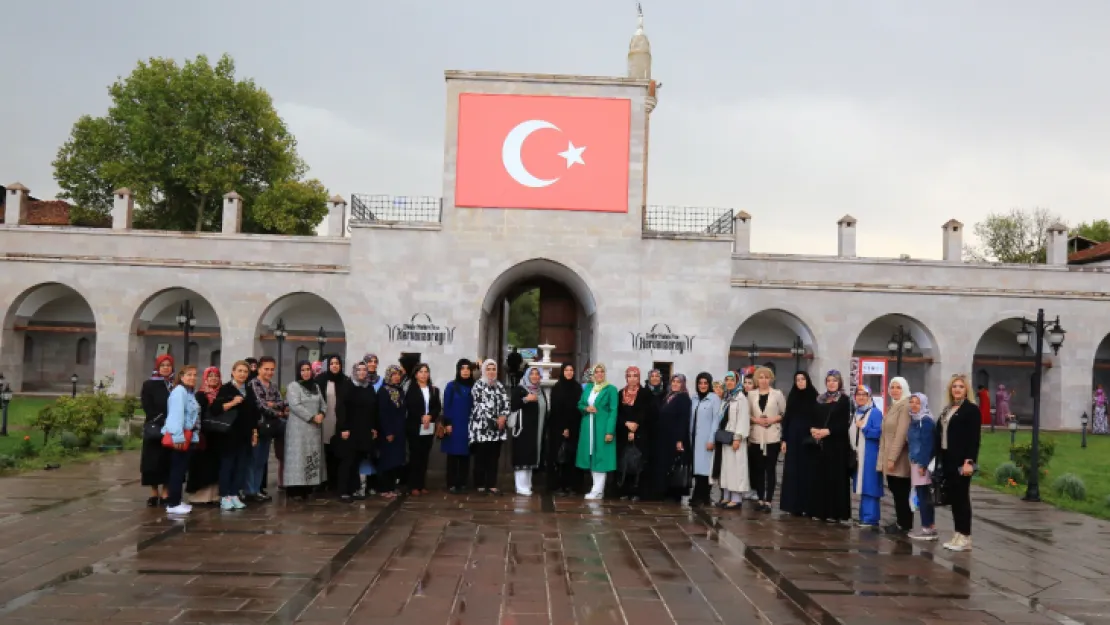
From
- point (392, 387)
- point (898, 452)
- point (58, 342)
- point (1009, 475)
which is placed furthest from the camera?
point (58, 342)

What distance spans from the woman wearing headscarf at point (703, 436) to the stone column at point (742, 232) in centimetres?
1768

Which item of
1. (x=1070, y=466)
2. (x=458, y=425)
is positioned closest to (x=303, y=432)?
(x=458, y=425)

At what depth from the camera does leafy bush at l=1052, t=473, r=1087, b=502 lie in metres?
12.2

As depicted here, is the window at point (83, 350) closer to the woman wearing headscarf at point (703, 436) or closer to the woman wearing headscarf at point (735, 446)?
the woman wearing headscarf at point (703, 436)

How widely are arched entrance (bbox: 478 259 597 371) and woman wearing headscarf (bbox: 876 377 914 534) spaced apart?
13.8 meters

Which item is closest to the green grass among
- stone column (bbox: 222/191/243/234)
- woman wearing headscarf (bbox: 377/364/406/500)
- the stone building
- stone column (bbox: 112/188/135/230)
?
the stone building

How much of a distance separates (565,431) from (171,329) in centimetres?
2149

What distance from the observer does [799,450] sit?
398 inches

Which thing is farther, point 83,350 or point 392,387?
point 83,350

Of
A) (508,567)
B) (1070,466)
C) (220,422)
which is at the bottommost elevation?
(1070,466)

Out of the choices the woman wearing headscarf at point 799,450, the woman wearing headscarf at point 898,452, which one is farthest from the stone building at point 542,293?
the woman wearing headscarf at point 898,452

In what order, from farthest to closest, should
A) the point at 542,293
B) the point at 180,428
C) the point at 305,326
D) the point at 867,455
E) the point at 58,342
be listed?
the point at 58,342 < the point at 305,326 < the point at 542,293 < the point at 867,455 < the point at 180,428

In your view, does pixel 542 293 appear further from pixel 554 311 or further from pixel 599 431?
pixel 599 431

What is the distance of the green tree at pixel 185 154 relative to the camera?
3562 centimetres
